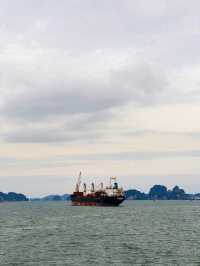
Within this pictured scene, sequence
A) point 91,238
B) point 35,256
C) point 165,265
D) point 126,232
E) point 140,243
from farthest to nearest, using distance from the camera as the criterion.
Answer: point 126,232 < point 91,238 < point 140,243 < point 35,256 < point 165,265

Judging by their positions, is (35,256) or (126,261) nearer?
(126,261)

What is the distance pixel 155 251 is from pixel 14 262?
2497cm

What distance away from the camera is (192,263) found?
2881 inches

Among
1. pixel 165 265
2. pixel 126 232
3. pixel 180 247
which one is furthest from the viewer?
pixel 126 232

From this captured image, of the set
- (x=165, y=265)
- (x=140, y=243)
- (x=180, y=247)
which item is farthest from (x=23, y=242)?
(x=165, y=265)

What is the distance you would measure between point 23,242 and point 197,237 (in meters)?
38.1

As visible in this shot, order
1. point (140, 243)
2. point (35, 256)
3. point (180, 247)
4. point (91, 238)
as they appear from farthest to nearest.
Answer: point (91, 238), point (140, 243), point (180, 247), point (35, 256)

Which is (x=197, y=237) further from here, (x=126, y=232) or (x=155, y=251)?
(x=155, y=251)

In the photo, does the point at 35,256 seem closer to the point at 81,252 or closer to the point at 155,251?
the point at 81,252

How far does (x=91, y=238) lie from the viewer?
107 metres

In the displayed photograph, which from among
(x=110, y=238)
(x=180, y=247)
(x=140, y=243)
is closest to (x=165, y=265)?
(x=180, y=247)

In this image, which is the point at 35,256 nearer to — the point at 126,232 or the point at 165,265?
the point at 165,265

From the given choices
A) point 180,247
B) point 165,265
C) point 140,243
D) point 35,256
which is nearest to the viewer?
point 165,265

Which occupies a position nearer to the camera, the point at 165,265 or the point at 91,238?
the point at 165,265
